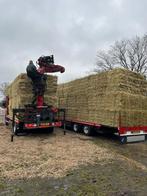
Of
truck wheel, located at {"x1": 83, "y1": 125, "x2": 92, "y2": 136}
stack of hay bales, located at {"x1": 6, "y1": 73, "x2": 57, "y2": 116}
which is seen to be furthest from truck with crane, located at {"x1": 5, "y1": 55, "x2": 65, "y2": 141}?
truck wheel, located at {"x1": 83, "y1": 125, "x2": 92, "y2": 136}

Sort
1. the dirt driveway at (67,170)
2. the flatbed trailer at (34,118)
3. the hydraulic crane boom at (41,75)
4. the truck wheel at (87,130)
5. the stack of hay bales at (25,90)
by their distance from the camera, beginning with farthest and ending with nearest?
the truck wheel at (87,130) < the stack of hay bales at (25,90) < the hydraulic crane boom at (41,75) < the flatbed trailer at (34,118) < the dirt driveway at (67,170)

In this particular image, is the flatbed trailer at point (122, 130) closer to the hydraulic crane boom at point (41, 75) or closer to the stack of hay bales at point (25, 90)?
the stack of hay bales at point (25, 90)

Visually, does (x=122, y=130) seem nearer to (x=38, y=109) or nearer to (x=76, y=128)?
(x=38, y=109)

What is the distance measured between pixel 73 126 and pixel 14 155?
7897 millimetres

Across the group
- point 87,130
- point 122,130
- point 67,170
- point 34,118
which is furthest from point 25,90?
point 67,170

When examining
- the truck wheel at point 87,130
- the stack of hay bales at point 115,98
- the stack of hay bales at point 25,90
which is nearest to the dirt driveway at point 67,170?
the stack of hay bales at point 115,98

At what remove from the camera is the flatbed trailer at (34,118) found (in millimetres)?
13617

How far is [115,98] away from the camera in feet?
40.9

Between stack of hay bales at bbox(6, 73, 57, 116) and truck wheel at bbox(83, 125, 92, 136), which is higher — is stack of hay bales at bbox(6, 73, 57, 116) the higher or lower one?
the higher one

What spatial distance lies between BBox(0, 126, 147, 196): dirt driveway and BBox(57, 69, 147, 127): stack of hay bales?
1.61 m

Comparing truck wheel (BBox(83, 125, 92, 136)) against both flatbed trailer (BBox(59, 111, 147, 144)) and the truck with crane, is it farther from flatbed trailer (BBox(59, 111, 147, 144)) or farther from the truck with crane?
the truck with crane

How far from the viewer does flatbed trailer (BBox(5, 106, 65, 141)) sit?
13.6m

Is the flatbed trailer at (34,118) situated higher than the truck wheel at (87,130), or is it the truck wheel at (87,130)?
the flatbed trailer at (34,118)

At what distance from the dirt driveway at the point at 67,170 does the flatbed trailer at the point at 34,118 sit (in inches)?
75.3
